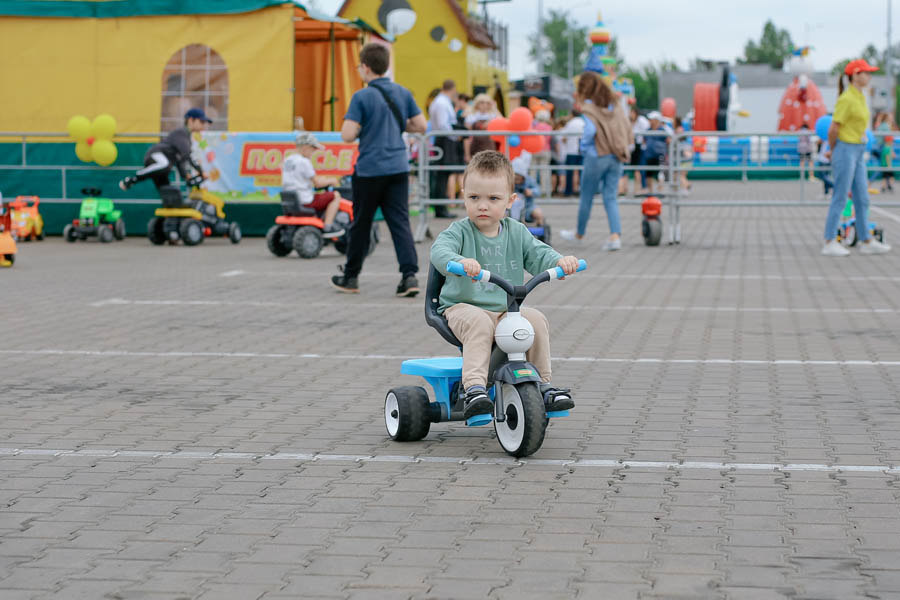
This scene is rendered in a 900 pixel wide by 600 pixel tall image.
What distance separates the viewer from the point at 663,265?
15656mm

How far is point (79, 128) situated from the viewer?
1973 centimetres

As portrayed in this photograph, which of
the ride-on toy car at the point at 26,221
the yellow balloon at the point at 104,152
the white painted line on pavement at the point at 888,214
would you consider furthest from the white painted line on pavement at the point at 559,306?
the white painted line on pavement at the point at 888,214

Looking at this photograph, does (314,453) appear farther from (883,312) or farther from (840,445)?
(883,312)

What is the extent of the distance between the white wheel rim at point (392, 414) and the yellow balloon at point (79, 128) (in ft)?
47.8

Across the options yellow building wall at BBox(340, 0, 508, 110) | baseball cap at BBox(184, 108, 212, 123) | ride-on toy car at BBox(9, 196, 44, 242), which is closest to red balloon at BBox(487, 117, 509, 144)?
baseball cap at BBox(184, 108, 212, 123)

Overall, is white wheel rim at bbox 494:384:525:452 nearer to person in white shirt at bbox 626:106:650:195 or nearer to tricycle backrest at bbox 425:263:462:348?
tricycle backrest at bbox 425:263:462:348

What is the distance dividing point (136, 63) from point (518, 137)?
5.80 m

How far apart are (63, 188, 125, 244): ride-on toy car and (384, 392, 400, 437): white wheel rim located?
14.0m

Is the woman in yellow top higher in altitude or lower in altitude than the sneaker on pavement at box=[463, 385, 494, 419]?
higher

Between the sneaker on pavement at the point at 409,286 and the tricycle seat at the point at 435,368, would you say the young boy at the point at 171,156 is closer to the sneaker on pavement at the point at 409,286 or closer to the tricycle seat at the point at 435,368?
the sneaker on pavement at the point at 409,286

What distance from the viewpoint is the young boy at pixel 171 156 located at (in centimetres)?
1877

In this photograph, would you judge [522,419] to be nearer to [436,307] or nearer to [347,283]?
[436,307]

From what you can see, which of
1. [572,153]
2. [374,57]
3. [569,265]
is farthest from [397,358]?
[572,153]

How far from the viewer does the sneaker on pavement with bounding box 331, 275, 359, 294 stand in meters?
12.6
